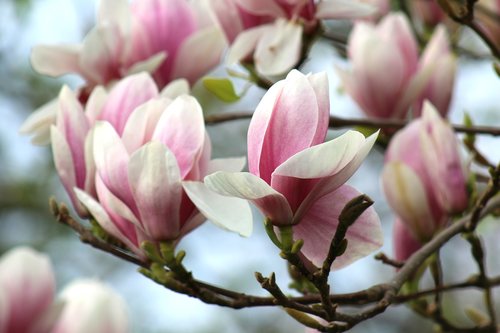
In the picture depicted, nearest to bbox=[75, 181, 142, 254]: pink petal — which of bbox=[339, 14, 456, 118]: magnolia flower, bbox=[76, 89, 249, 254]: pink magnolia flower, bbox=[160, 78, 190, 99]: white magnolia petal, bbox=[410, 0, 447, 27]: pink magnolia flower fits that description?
bbox=[76, 89, 249, 254]: pink magnolia flower

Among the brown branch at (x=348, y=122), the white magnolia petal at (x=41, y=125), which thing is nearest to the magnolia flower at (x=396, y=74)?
the brown branch at (x=348, y=122)

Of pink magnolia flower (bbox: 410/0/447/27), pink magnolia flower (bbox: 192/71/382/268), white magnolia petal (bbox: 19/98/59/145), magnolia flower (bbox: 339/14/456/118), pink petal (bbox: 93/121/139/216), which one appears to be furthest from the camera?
pink magnolia flower (bbox: 410/0/447/27)

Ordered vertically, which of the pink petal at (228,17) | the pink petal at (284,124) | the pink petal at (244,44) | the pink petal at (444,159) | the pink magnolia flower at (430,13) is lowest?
the pink magnolia flower at (430,13)

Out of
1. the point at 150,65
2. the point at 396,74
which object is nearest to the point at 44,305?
the point at 150,65

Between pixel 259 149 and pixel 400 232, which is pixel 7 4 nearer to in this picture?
pixel 400 232

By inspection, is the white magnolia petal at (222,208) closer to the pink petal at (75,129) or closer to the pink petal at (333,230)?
the pink petal at (333,230)

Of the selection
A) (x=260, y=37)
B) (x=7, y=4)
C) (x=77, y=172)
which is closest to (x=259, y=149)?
(x=77, y=172)

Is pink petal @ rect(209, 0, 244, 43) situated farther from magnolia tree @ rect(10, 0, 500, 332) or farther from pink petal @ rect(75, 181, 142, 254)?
pink petal @ rect(75, 181, 142, 254)

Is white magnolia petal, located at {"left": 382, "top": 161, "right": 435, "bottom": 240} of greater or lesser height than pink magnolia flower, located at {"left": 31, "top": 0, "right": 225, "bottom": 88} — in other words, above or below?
below
